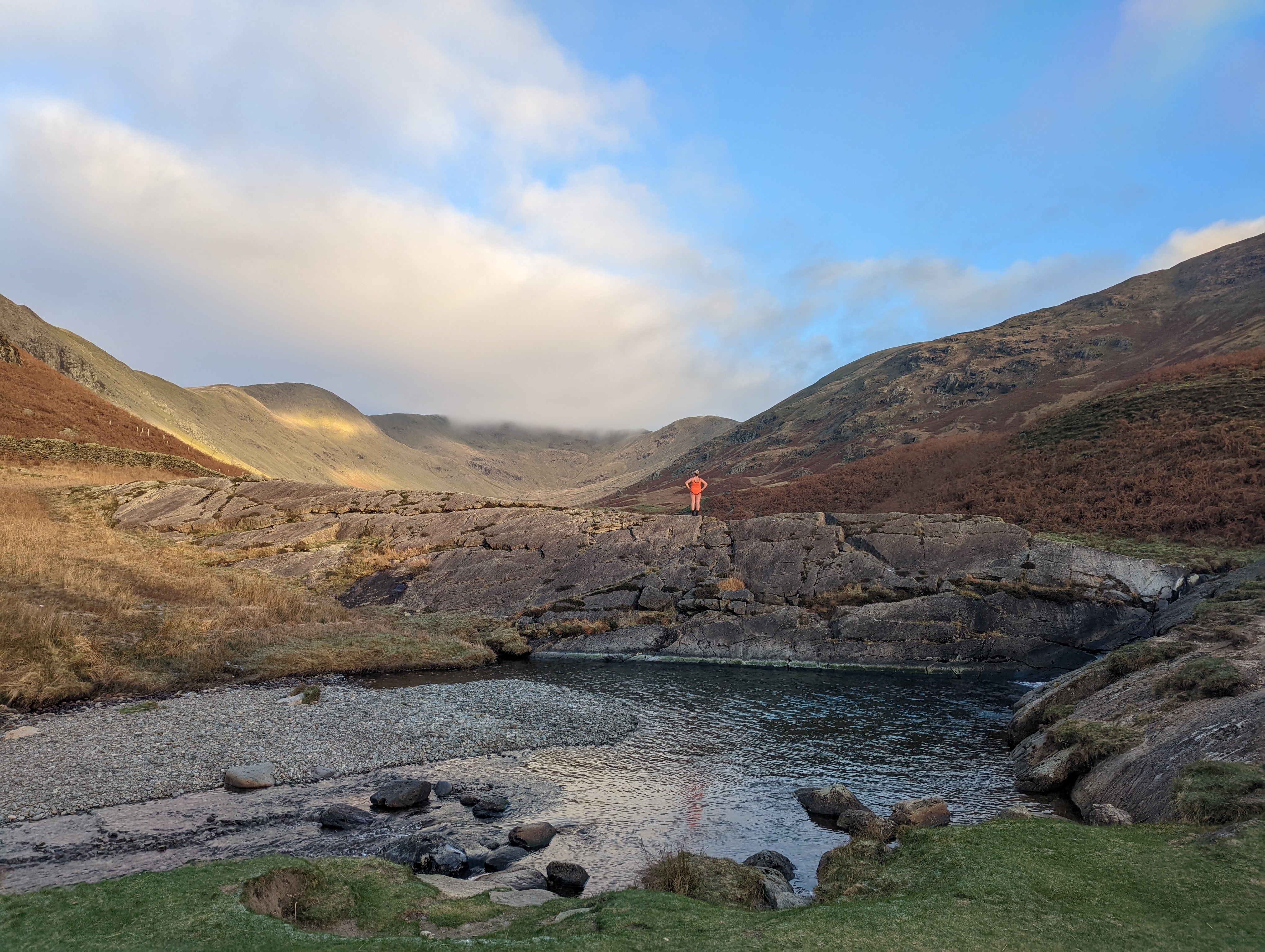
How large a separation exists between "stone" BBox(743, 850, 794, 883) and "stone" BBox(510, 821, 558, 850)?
4.98 m

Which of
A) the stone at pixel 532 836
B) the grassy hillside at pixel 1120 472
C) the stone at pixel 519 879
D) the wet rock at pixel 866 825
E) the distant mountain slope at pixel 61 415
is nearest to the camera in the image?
the stone at pixel 519 879

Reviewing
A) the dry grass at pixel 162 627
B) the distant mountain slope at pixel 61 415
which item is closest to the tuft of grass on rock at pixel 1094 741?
the dry grass at pixel 162 627

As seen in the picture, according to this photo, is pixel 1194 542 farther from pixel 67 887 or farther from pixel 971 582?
pixel 67 887

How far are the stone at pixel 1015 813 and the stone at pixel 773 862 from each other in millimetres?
5214

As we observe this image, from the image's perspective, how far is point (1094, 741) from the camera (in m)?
18.1

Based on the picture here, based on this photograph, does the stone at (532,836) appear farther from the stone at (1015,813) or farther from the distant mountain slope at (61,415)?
the distant mountain slope at (61,415)

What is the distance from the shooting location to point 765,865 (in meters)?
14.2

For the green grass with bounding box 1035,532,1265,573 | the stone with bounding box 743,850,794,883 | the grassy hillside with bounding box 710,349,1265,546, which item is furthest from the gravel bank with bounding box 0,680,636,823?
the grassy hillside with bounding box 710,349,1265,546

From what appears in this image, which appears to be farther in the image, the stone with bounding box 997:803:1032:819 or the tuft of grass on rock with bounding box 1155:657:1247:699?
the tuft of grass on rock with bounding box 1155:657:1247:699

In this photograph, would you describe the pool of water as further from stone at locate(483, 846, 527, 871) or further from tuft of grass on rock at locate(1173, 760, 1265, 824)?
tuft of grass on rock at locate(1173, 760, 1265, 824)

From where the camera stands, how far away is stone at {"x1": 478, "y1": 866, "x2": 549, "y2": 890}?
13.0m

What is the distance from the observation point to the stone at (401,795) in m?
17.1

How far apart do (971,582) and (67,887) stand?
43.5m

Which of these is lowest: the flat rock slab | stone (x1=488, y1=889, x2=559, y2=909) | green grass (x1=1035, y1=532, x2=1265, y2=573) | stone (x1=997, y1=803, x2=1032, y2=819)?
the flat rock slab
